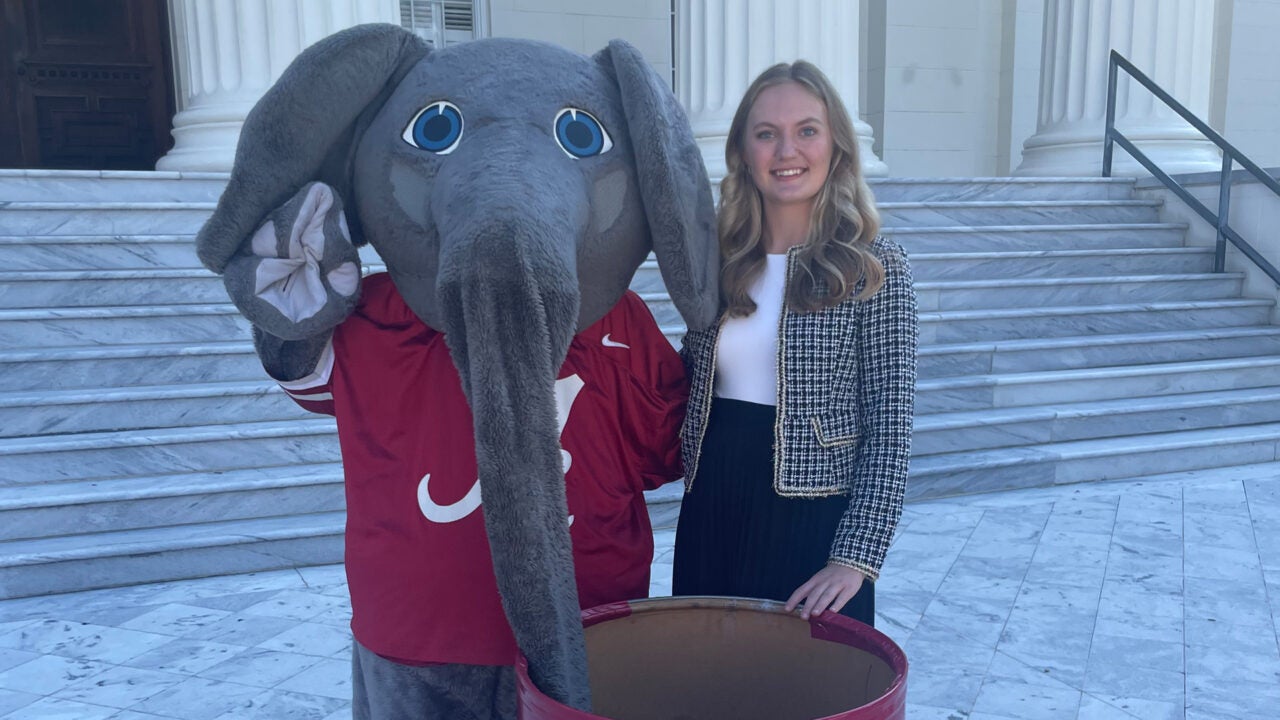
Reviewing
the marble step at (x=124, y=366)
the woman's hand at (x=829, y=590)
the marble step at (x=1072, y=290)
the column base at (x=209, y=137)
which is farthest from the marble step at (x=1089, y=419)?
the column base at (x=209, y=137)

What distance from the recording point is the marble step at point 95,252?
511cm

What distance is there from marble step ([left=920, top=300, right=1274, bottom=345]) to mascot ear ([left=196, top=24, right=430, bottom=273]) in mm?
4922

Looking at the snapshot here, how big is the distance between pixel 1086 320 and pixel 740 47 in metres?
2.83

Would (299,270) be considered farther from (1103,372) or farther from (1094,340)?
(1094,340)

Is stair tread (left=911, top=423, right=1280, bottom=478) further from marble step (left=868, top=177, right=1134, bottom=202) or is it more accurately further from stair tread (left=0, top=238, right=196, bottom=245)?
stair tread (left=0, top=238, right=196, bottom=245)

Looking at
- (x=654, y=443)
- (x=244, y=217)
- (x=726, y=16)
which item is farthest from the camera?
(x=726, y=16)

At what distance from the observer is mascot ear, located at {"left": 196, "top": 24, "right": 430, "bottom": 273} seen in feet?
4.66

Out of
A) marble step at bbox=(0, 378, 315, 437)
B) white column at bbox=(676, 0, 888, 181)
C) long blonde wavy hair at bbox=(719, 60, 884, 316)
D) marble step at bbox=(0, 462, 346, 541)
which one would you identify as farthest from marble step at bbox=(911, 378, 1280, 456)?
long blonde wavy hair at bbox=(719, 60, 884, 316)

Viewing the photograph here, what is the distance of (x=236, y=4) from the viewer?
561cm

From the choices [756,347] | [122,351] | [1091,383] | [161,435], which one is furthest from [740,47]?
[756,347]

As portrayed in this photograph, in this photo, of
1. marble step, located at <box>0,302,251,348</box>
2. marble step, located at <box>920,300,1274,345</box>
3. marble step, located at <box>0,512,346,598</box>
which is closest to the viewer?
marble step, located at <box>0,512,346,598</box>

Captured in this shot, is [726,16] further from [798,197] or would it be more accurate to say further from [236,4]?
[798,197]

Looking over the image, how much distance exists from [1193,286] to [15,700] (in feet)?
23.3

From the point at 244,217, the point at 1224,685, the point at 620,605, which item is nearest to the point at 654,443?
the point at 620,605
